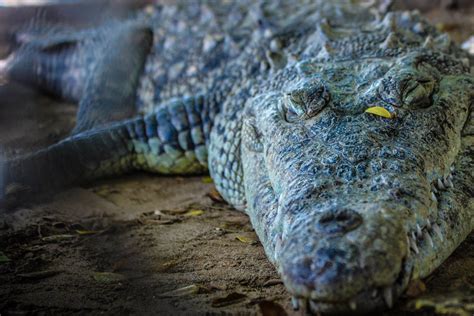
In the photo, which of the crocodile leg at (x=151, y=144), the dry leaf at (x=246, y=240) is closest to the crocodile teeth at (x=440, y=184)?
the dry leaf at (x=246, y=240)

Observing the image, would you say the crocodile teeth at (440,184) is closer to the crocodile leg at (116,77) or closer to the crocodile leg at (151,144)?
the crocodile leg at (151,144)

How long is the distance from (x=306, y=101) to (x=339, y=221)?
0.90 m

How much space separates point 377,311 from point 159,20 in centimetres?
396

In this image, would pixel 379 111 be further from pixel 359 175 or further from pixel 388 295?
pixel 388 295

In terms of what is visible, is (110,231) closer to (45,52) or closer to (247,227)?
(247,227)

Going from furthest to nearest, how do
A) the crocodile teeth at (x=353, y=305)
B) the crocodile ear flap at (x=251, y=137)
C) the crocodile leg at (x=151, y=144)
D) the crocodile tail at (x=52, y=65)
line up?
the crocodile tail at (x=52, y=65) → the crocodile leg at (x=151, y=144) → the crocodile ear flap at (x=251, y=137) → the crocodile teeth at (x=353, y=305)

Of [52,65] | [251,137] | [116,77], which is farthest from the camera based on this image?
[52,65]

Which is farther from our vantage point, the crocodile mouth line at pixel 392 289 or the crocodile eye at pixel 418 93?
the crocodile eye at pixel 418 93

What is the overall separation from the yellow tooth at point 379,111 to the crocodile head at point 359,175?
2 cm

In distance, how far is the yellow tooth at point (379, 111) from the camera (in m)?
2.34

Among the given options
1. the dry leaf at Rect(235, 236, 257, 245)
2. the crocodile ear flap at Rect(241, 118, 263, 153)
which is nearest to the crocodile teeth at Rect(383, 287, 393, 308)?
the dry leaf at Rect(235, 236, 257, 245)

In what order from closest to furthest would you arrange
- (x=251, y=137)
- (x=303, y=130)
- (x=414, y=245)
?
(x=414, y=245) → (x=303, y=130) → (x=251, y=137)

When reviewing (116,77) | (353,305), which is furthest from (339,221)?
(116,77)

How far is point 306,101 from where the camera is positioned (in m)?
2.54
